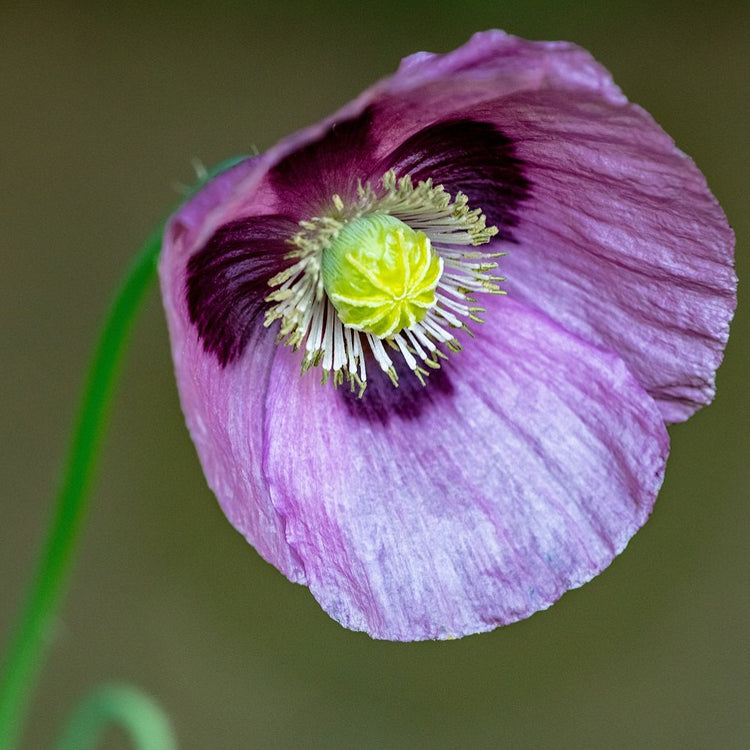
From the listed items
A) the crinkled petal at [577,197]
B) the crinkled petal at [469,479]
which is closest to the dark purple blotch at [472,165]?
the crinkled petal at [577,197]

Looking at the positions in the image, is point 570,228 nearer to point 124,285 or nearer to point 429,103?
point 429,103

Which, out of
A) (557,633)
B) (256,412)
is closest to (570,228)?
(256,412)

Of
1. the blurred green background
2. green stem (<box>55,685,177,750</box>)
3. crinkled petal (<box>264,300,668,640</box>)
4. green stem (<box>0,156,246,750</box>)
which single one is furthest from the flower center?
the blurred green background

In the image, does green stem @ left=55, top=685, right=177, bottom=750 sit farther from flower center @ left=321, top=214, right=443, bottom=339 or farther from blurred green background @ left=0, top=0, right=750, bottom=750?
blurred green background @ left=0, top=0, right=750, bottom=750

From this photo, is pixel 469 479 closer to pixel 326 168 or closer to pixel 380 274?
pixel 380 274

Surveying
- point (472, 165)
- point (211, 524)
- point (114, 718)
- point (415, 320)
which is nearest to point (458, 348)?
point (415, 320)

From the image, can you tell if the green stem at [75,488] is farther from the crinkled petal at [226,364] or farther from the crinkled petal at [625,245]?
the crinkled petal at [625,245]

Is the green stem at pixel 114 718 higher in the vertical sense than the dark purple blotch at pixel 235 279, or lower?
lower
